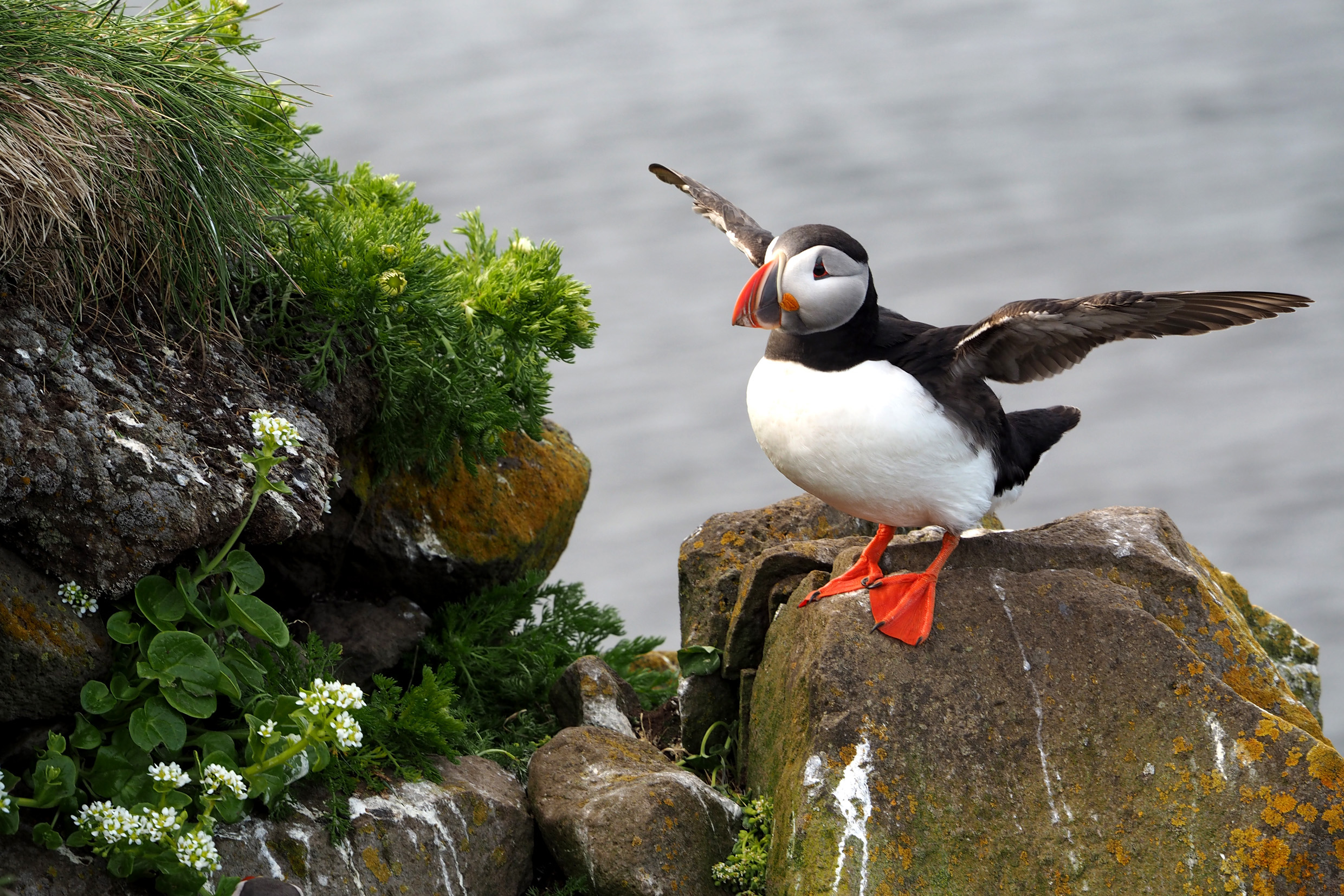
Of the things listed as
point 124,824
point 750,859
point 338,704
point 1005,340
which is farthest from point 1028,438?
point 124,824

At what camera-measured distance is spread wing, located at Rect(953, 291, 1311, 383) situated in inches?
137

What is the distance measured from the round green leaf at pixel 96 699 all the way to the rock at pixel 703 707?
2.12 meters

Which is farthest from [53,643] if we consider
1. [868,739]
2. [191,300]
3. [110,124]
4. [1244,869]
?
[1244,869]

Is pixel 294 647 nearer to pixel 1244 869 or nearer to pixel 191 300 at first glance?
pixel 191 300

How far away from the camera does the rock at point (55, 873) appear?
3.12 metres

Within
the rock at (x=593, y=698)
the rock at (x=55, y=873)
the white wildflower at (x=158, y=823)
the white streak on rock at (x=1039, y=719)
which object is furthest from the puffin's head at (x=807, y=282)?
the rock at (x=55, y=873)

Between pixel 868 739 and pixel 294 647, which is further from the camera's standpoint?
pixel 294 647

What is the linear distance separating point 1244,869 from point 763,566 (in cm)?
183

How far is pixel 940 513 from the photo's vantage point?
395cm

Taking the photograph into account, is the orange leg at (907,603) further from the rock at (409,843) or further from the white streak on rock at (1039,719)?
the rock at (409,843)

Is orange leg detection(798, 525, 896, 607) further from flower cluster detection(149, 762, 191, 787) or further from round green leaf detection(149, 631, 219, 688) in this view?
flower cluster detection(149, 762, 191, 787)

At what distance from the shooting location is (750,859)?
3885 mm

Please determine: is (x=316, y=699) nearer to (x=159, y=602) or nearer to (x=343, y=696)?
(x=343, y=696)

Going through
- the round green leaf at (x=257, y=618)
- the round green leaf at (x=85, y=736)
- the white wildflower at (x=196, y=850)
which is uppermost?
the round green leaf at (x=257, y=618)
